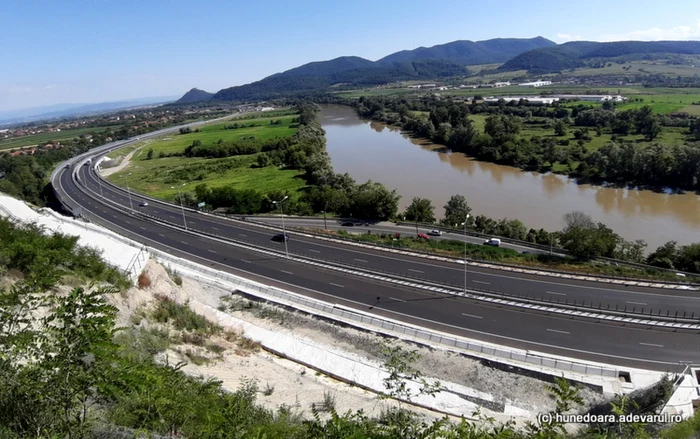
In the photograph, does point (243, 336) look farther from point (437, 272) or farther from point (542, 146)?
point (542, 146)

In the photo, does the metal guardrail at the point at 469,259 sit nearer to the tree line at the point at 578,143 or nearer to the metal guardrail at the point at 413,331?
the metal guardrail at the point at 413,331

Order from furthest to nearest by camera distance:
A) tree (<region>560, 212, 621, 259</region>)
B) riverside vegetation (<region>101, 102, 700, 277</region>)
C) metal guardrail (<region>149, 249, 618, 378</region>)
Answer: riverside vegetation (<region>101, 102, 700, 277</region>) → tree (<region>560, 212, 621, 259</region>) → metal guardrail (<region>149, 249, 618, 378</region>)

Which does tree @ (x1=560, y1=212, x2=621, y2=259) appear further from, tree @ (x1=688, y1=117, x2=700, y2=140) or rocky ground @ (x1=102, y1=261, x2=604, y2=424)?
tree @ (x1=688, y1=117, x2=700, y2=140)

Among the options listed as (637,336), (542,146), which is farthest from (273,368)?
(542,146)

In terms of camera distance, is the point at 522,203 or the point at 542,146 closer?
the point at 522,203

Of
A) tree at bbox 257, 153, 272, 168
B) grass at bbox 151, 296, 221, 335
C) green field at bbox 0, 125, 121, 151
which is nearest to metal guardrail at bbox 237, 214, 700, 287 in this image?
grass at bbox 151, 296, 221, 335

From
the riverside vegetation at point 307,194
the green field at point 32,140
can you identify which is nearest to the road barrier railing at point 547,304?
the riverside vegetation at point 307,194

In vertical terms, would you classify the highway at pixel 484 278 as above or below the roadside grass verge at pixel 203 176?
below
